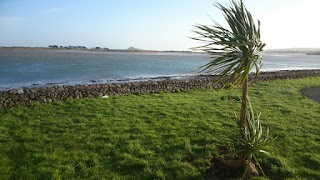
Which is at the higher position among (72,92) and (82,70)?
(72,92)

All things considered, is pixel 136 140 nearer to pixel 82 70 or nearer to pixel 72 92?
pixel 72 92

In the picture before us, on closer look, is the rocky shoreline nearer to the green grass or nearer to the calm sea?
the green grass

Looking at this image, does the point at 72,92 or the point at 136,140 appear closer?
the point at 136,140

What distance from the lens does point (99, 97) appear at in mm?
14617

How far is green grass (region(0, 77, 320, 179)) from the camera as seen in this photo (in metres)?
6.11

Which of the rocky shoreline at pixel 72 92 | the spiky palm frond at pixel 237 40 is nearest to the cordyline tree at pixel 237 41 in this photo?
the spiky palm frond at pixel 237 40

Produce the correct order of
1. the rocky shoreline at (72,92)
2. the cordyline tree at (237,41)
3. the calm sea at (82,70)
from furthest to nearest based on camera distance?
the calm sea at (82,70) → the rocky shoreline at (72,92) → the cordyline tree at (237,41)

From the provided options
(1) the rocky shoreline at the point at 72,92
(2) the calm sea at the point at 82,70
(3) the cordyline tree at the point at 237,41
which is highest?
(3) the cordyline tree at the point at 237,41

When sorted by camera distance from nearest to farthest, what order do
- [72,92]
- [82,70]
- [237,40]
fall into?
[237,40] → [72,92] → [82,70]

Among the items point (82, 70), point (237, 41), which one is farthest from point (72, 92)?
point (82, 70)

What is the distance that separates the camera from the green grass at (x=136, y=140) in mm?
6112

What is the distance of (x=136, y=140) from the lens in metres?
7.79

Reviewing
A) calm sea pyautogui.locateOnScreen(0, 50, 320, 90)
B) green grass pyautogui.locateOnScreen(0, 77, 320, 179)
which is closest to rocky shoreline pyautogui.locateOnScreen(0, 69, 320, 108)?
green grass pyautogui.locateOnScreen(0, 77, 320, 179)

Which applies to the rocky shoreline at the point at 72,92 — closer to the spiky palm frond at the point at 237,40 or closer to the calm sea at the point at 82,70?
the calm sea at the point at 82,70
